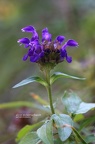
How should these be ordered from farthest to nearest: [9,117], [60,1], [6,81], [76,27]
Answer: [60,1] < [76,27] < [6,81] < [9,117]

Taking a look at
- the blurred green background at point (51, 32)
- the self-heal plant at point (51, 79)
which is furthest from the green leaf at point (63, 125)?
the blurred green background at point (51, 32)

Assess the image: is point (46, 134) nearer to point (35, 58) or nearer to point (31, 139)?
point (31, 139)

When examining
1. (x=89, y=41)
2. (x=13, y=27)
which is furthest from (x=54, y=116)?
(x=13, y=27)

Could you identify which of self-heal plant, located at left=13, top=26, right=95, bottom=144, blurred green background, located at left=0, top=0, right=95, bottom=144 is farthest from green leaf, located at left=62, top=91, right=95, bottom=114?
blurred green background, located at left=0, top=0, right=95, bottom=144

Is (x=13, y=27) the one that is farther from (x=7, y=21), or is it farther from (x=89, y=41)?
(x=89, y=41)


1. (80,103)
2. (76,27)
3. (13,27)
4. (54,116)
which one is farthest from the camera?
(13,27)
